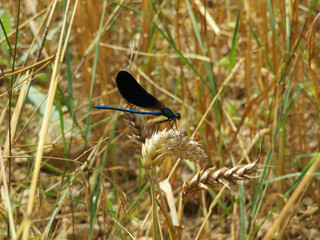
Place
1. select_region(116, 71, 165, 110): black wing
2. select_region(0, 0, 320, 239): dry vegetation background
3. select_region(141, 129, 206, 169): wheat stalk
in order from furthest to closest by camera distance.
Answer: select_region(0, 0, 320, 239): dry vegetation background
select_region(116, 71, 165, 110): black wing
select_region(141, 129, 206, 169): wheat stalk

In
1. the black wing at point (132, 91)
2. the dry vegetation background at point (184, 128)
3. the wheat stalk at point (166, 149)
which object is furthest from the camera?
the dry vegetation background at point (184, 128)

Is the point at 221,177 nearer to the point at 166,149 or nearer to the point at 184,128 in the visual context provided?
the point at 166,149

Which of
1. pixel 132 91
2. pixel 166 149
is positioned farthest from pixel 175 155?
pixel 132 91

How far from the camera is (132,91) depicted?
1072mm

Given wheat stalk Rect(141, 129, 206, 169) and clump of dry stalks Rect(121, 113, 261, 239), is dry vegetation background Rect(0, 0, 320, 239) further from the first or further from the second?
wheat stalk Rect(141, 129, 206, 169)

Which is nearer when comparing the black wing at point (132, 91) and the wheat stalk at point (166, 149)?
the wheat stalk at point (166, 149)

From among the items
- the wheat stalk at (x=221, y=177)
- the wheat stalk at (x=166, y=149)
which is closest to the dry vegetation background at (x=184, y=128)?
the wheat stalk at (x=221, y=177)

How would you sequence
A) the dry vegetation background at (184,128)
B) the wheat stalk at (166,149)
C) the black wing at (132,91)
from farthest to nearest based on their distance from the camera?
the dry vegetation background at (184,128) < the black wing at (132,91) < the wheat stalk at (166,149)

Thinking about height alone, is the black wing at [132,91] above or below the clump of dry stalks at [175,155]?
above

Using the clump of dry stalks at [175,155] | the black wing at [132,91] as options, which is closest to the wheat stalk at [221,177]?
the clump of dry stalks at [175,155]

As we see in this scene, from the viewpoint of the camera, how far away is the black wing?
106 centimetres

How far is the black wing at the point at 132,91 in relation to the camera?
3.47 feet

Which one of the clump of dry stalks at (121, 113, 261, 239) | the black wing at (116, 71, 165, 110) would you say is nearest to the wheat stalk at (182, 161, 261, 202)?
the clump of dry stalks at (121, 113, 261, 239)

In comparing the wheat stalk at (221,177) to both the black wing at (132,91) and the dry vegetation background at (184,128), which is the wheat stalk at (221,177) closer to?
the dry vegetation background at (184,128)
